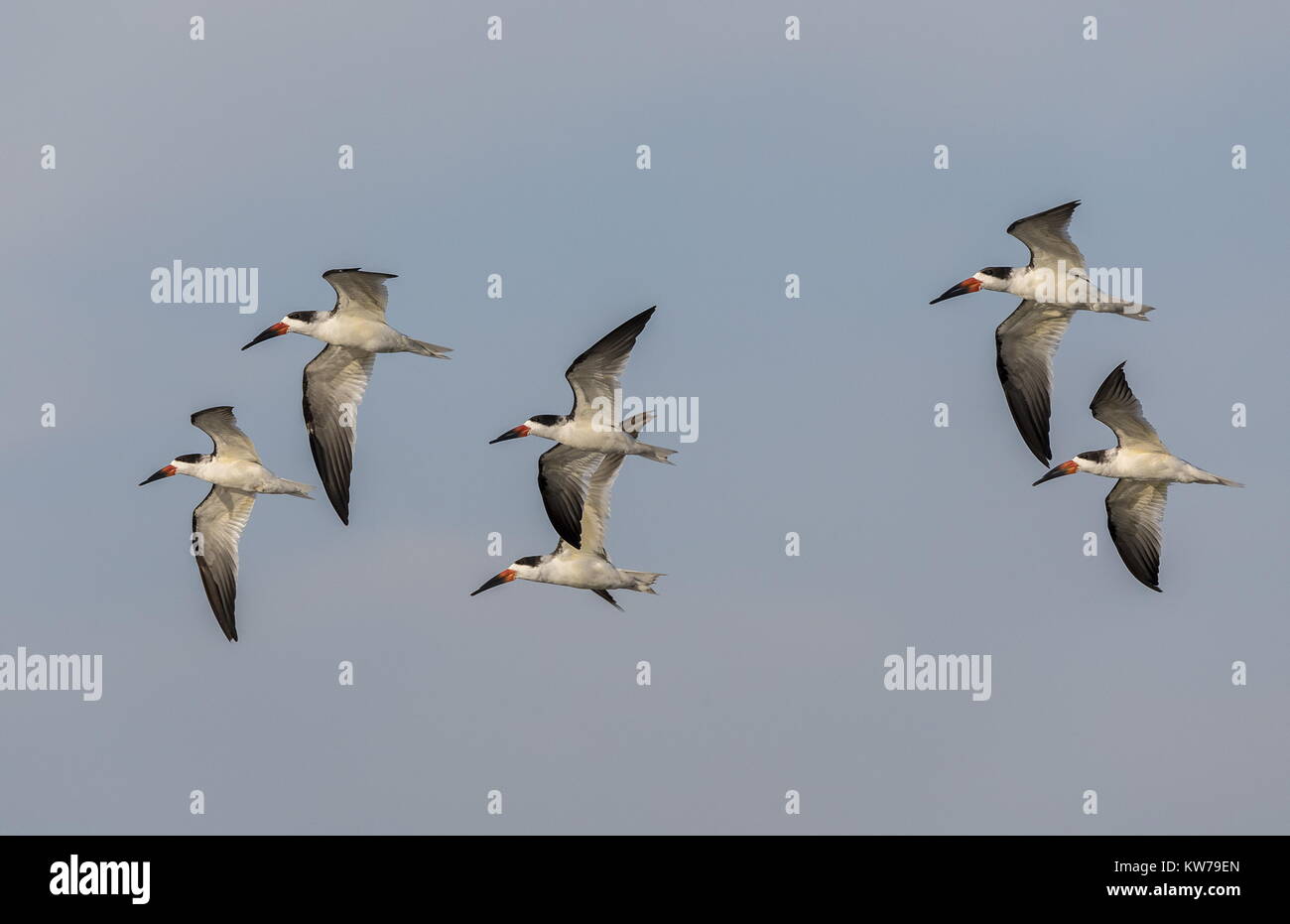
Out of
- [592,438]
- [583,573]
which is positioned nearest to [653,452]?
[592,438]

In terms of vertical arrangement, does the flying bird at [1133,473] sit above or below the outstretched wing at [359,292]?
below

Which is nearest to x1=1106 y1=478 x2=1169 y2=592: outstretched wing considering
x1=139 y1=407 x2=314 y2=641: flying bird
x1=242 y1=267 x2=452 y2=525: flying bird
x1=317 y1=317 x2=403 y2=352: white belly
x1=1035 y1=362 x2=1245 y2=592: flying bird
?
x1=1035 y1=362 x2=1245 y2=592: flying bird

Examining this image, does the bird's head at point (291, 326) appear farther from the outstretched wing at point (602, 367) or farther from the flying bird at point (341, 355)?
the outstretched wing at point (602, 367)

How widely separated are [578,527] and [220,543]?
6045mm

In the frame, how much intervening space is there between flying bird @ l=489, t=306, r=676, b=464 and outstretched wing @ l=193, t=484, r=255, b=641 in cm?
574

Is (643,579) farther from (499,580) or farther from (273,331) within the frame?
(273,331)

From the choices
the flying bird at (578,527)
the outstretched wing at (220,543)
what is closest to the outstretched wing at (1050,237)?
the flying bird at (578,527)

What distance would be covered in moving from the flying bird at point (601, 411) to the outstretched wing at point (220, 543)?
5.74 m

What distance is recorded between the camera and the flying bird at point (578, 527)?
30016mm

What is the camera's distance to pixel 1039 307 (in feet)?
97.5

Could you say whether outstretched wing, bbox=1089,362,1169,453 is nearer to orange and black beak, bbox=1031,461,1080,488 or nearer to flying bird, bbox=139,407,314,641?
orange and black beak, bbox=1031,461,1080,488
